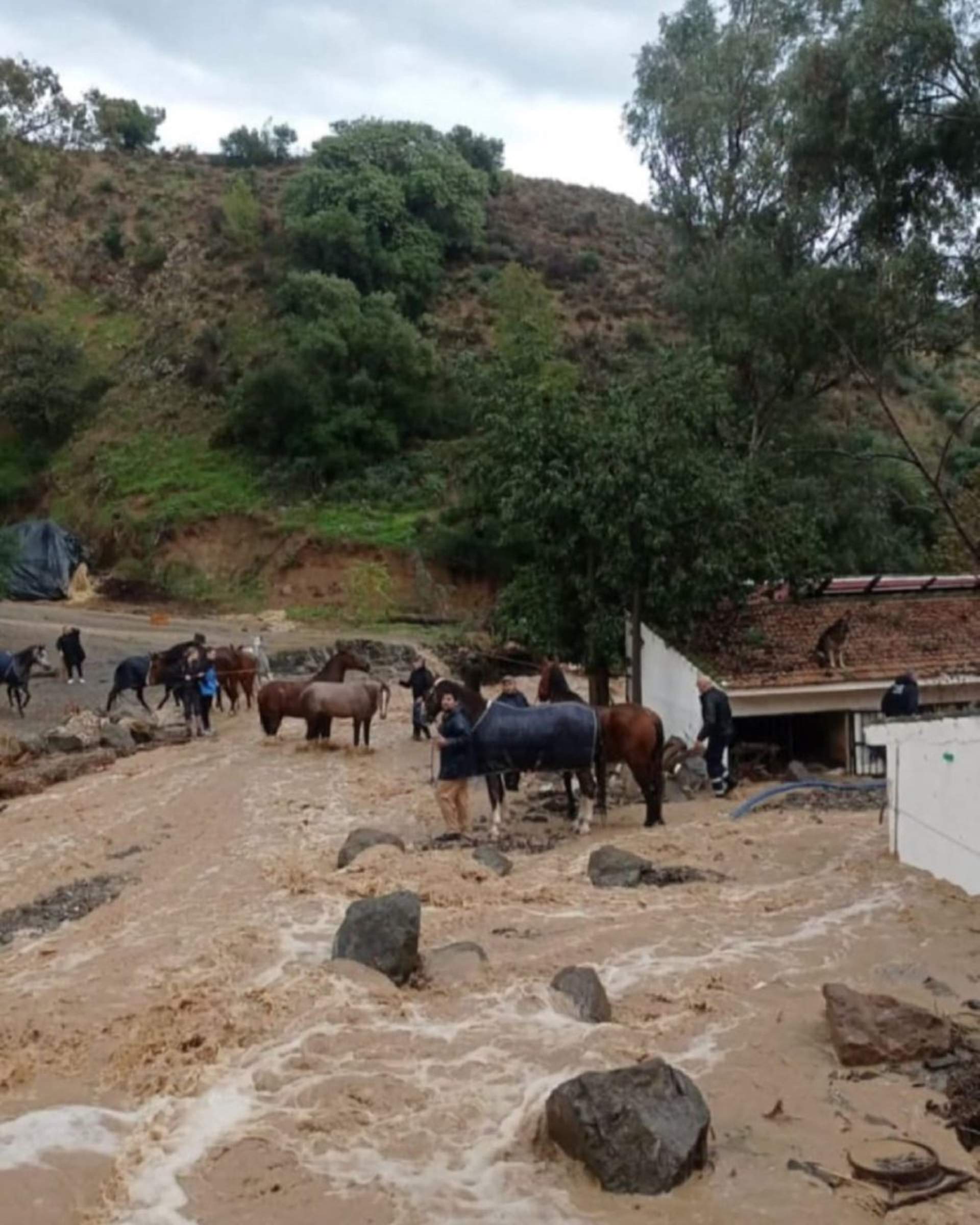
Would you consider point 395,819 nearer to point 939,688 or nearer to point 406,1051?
point 406,1051

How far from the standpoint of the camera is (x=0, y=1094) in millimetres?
9148

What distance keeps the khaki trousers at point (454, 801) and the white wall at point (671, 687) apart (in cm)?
717

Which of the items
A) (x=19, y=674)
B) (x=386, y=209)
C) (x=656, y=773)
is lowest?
(x=656, y=773)

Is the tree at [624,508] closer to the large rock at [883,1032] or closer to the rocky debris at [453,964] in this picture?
the rocky debris at [453,964]

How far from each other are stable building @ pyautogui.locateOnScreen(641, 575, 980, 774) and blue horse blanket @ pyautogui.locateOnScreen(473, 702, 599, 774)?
704 centimetres

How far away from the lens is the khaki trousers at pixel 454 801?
16438mm

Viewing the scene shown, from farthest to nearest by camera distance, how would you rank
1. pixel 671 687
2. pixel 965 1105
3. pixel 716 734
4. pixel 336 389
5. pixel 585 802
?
pixel 336 389, pixel 671 687, pixel 716 734, pixel 585 802, pixel 965 1105

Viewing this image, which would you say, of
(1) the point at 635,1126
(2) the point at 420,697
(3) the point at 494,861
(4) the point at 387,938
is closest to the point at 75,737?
(2) the point at 420,697

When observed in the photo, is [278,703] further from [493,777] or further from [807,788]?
[807,788]

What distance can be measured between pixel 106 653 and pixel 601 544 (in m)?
15.6

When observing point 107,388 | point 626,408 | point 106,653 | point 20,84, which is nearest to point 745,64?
point 626,408

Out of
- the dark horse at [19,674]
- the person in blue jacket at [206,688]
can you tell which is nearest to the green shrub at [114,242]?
the dark horse at [19,674]

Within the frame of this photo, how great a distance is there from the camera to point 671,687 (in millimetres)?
24562

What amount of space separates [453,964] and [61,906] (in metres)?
5.59
